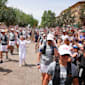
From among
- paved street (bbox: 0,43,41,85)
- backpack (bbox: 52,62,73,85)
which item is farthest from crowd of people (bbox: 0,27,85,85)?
paved street (bbox: 0,43,41,85)

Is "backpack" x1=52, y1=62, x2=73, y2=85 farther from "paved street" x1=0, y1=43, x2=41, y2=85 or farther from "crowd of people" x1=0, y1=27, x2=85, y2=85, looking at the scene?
"paved street" x1=0, y1=43, x2=41, y2=85

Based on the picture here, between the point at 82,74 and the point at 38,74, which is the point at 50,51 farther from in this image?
the point at 38,74

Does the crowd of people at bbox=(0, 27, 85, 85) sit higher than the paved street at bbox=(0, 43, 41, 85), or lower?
higher

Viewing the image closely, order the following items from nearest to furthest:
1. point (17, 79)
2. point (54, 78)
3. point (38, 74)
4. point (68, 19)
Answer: point (54, 78), point (17, 79), point (38, 74), point (68, 19)

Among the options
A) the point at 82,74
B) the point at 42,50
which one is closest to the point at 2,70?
the point at 42,50

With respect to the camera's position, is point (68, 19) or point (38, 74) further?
point (68, 19)

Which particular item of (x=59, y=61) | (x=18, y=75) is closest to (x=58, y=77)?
(x=59, y=61)

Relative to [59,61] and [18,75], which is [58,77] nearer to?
[59,61]

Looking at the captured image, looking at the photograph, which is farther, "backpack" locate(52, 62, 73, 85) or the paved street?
the paved street

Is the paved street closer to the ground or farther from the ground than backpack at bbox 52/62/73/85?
closer to the ground

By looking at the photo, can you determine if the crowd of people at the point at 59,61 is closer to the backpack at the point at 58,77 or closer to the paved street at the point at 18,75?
the backpack at the point at 58,77

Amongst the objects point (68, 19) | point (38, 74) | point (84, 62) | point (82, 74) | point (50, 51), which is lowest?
point (38, 74)

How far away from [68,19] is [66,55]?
4510cm

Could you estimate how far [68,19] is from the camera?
4731 centimetres
